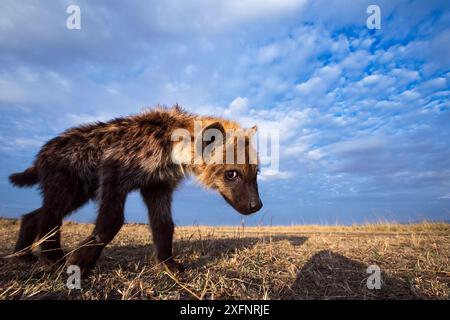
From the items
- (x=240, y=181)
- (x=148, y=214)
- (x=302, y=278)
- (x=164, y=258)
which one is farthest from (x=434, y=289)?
(x=148, y=214)

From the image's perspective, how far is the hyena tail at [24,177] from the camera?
7039 mm

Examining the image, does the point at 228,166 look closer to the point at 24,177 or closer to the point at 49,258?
the point at 49,258

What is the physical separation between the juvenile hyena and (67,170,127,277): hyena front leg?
17 mm

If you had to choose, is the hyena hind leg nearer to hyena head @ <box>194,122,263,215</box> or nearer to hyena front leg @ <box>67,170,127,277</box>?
hyena front leg @ <box>67,170,127,277</box>

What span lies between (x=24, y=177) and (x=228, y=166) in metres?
4.39

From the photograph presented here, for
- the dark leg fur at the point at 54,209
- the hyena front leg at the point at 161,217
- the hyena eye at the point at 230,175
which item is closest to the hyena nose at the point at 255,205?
the hyena eye at the point at 230,175

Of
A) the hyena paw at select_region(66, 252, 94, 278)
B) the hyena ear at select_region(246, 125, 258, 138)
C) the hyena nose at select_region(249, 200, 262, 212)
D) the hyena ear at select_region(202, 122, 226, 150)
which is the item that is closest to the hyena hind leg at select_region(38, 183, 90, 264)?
the hyena paw at select_region(66, 252, 94, 278)

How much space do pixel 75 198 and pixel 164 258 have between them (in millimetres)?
2029

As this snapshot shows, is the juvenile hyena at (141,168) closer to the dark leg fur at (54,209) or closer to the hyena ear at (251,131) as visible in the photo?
the dark leg fur at (54,209)

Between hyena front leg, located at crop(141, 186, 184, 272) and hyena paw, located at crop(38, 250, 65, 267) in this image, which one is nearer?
hyena paw, located at crop(38, 250, 65, 267)

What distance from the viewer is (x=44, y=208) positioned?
5570mm

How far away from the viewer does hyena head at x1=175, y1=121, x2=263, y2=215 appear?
6.12 metres

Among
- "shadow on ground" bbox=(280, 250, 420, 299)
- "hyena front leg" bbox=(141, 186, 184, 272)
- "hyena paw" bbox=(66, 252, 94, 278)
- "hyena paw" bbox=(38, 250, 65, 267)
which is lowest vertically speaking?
"shadow on ground" bbox=(280, 250, 420, 299)

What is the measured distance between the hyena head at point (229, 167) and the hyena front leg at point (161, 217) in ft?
2.59
